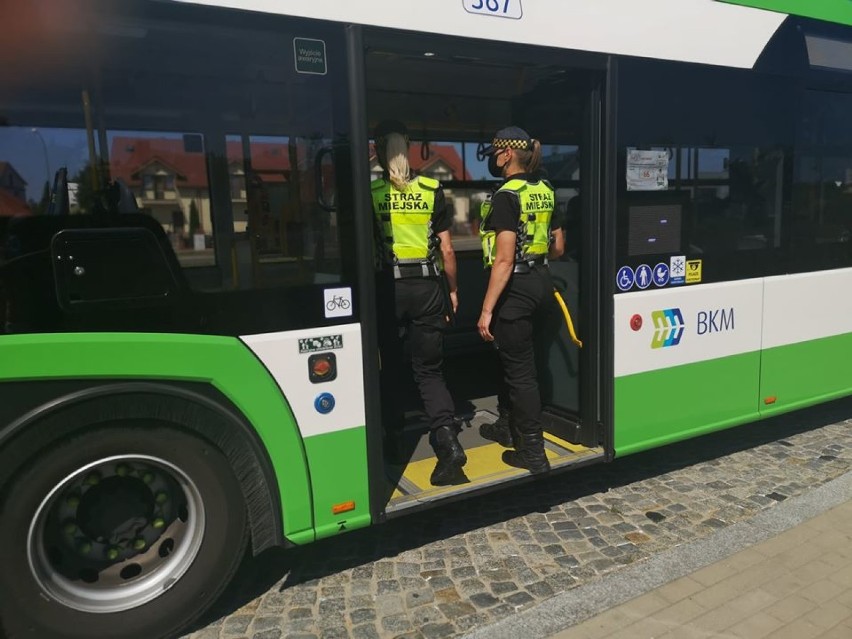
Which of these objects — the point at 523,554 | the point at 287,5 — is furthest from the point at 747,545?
the point at 287,5

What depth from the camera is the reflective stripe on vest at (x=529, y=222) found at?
3.60m

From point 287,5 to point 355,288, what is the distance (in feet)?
3.93

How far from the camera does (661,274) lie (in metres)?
4.00

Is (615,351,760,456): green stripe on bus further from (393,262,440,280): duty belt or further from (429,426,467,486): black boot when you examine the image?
(393,262,440,280): duty belt

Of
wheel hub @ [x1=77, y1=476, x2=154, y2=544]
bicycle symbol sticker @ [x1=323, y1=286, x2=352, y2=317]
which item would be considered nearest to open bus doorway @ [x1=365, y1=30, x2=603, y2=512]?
bicycle symbol sticker @ [x1=323, y1=286, x2=352, y2=317]

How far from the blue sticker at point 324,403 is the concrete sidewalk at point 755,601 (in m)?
1.34

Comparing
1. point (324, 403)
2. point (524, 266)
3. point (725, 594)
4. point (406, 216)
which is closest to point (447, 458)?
point (324, 403)

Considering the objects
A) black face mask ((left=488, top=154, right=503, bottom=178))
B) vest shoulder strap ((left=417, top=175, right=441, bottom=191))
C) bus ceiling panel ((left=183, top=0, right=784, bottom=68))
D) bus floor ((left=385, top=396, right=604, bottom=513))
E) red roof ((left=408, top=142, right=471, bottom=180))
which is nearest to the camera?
bus ceiling panel ((left=183, top=0, right=784, bottom=68))

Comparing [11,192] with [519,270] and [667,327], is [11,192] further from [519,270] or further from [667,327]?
[667,327]

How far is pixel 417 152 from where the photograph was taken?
611 cm

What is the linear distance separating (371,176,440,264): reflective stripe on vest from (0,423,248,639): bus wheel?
139 cm

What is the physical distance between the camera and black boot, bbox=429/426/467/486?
11.7 ft

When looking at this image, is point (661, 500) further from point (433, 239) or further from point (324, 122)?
point (324, 122)

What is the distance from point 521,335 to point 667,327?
935 mm
